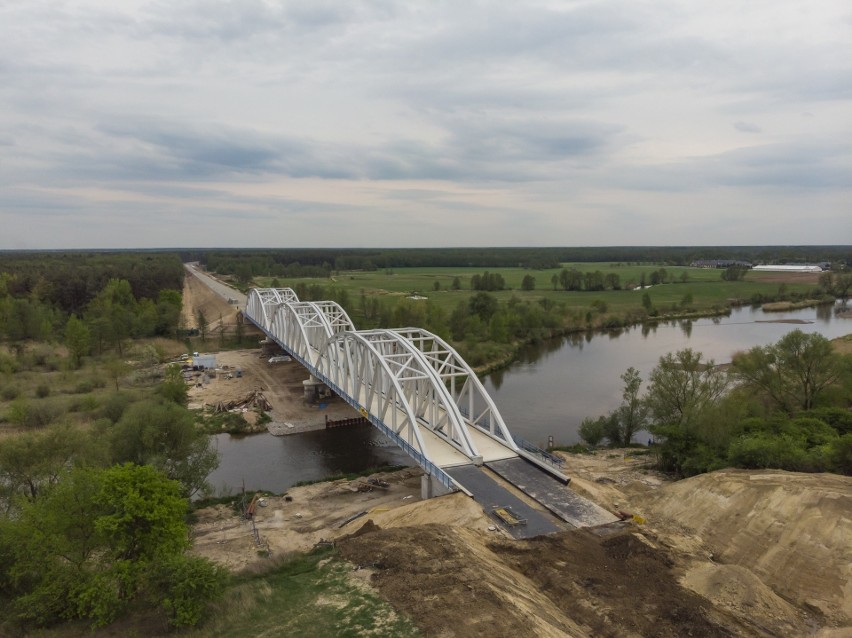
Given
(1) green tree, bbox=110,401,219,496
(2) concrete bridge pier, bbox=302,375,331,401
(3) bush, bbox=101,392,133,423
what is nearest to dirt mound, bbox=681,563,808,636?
(1) green tree, bbox=110,401,219,496

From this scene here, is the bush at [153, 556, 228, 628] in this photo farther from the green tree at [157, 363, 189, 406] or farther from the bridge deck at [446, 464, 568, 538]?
the green tree at [157, 363, 189, 406]

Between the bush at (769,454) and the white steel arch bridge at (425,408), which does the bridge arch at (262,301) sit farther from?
the bush at (769,454)

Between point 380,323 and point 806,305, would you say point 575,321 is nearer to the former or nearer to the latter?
point 380,323

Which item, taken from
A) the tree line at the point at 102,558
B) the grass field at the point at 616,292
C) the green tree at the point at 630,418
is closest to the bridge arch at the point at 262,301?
the grass field at the point at 616,292

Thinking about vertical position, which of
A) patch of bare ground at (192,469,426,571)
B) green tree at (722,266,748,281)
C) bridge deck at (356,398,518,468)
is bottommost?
patch of bare ground at (192,469,426,571)

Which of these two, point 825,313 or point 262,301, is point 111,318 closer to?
point 262,301

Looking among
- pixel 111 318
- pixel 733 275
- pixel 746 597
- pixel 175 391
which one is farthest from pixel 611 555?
pixel 733 275
